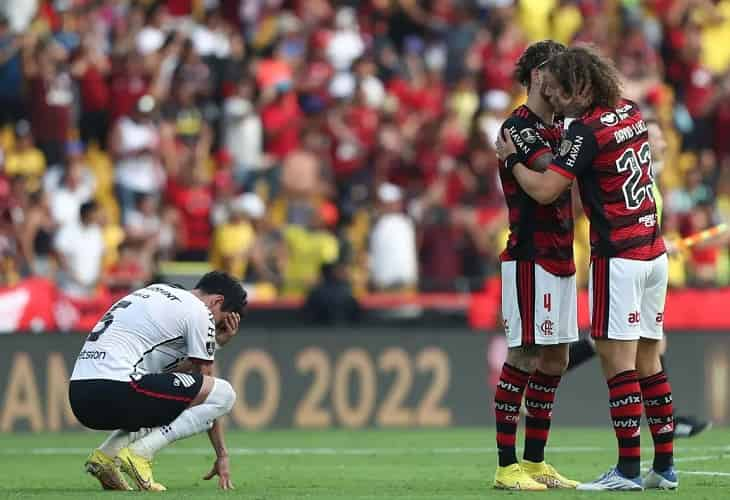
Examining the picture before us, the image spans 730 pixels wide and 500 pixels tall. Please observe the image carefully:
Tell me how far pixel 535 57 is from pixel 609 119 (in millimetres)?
631

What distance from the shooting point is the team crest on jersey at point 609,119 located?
30.8 ft

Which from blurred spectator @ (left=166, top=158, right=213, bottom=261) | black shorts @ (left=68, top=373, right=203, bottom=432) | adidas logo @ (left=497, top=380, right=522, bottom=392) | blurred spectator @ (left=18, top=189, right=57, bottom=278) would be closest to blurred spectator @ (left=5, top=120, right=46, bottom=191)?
blurred spectator @ (left=18, top=189, right=57, bottom=278)

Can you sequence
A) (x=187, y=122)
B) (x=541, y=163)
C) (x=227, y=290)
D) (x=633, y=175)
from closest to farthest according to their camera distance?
(x=633, y=175), (x=541, y=163), (x=227, y=290), (x=187, y=122)

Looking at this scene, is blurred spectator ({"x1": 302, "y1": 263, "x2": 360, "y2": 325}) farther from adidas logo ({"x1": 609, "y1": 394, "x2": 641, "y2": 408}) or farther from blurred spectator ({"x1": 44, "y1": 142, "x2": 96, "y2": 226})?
adidas logo ({"x1": 609, "y1": 394, "x2": 641, "y2": 408})

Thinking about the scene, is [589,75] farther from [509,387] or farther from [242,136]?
[242,136]

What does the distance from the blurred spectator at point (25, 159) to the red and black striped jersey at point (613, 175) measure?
1110 cm

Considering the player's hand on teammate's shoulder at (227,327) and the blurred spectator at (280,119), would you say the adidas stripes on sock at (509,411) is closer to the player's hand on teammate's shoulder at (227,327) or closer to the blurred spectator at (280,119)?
the player's hand on teammate's shoulder at (227,327)

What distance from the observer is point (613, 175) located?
941 centimetres

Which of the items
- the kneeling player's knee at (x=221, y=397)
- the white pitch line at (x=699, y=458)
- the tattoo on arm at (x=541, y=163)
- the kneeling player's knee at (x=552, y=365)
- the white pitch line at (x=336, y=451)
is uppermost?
the tattoo on arm at (x=541, y=163)

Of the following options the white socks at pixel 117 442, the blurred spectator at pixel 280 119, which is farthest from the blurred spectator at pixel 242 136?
the white socks at pixel 117 442

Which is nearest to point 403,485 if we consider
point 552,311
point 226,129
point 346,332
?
point 552,311

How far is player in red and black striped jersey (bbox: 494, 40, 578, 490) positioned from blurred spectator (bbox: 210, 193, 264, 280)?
914cm

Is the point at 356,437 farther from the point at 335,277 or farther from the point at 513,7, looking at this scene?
the point at 513,7

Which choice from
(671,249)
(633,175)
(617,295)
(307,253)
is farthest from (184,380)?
(307,253)
